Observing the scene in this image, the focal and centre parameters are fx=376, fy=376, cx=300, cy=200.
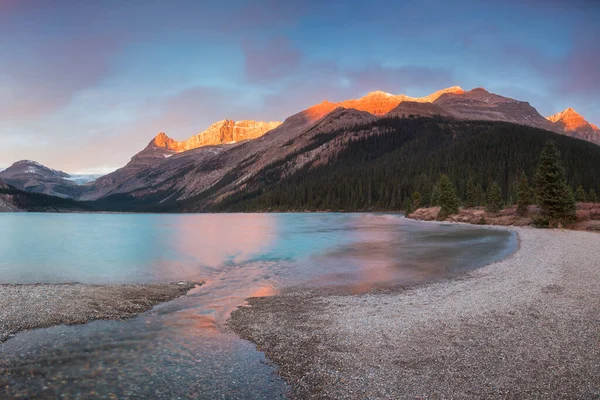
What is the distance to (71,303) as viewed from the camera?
20500 mm

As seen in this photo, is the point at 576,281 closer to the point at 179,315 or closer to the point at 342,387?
the point at 342,387

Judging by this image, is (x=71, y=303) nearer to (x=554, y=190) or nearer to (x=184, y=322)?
(x=184, y=322)

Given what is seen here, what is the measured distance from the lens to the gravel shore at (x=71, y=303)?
17.7m

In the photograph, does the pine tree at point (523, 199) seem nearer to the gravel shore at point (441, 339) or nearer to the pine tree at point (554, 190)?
the pine tree at point (554, 190)

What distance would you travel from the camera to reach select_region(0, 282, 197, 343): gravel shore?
1770 cm

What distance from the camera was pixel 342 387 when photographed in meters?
10.6

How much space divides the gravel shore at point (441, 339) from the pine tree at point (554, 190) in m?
41.5

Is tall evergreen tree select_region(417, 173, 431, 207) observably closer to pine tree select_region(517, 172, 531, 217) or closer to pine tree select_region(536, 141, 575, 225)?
pine tree select_region(517, 172, 531, 217)

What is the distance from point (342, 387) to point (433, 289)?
14260mm

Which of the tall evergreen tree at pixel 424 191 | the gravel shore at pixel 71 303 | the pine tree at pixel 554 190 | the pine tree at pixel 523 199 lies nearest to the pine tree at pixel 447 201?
the pine tree at pixel 523 199

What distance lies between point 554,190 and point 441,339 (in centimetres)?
5755

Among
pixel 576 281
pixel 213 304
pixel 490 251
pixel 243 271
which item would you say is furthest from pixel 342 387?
pixel 490 251

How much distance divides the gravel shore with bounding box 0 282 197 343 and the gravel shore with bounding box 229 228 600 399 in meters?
6.27

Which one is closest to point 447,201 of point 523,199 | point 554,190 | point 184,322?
point 523,199
